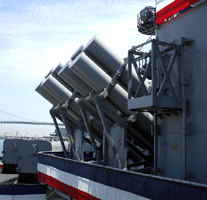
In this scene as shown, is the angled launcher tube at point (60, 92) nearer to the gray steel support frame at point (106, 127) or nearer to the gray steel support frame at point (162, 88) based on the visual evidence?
the gray steel support frame at point (106, 127)

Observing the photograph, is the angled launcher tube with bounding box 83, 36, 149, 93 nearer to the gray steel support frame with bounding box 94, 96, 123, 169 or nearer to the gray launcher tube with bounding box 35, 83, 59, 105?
the gray steel support frame with bounding box 94, 96, 123, 169

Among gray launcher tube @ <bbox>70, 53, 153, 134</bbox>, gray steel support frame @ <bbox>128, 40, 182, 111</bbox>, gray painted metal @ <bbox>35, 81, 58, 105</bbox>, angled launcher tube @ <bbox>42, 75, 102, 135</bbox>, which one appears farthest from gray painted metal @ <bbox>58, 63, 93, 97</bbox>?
gray painted metal @ <bbox>35, 81, 58, 105</bbox>

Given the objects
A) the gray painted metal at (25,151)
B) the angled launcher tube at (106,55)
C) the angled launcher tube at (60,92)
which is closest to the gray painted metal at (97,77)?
the angled launcher tube at (106,55)

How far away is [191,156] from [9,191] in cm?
908

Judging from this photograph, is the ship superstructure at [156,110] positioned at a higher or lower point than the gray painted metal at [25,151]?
higher

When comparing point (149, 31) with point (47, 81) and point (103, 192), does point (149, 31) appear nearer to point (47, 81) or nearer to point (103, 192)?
point (47, 81)

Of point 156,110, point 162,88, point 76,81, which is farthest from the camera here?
point 76,81

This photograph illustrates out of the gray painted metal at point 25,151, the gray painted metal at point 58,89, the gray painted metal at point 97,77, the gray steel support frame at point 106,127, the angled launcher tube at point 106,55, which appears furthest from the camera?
the gray painted metal at point 25,151

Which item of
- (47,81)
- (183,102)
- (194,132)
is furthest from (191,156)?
(47,81)

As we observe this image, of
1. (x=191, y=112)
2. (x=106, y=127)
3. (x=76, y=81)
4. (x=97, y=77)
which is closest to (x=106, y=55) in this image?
(x=97, y=77)

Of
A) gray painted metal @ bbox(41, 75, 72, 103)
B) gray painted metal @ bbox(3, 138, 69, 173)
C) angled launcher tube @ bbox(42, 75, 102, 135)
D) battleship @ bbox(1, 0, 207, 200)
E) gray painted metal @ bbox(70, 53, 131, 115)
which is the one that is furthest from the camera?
gray painted metal @ bbox(3, 138, 69, 173)

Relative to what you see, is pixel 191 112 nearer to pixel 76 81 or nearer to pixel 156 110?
pixel 156 110

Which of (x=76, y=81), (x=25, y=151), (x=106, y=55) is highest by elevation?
(x=106, y=55)

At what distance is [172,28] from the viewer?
27.7 ft
